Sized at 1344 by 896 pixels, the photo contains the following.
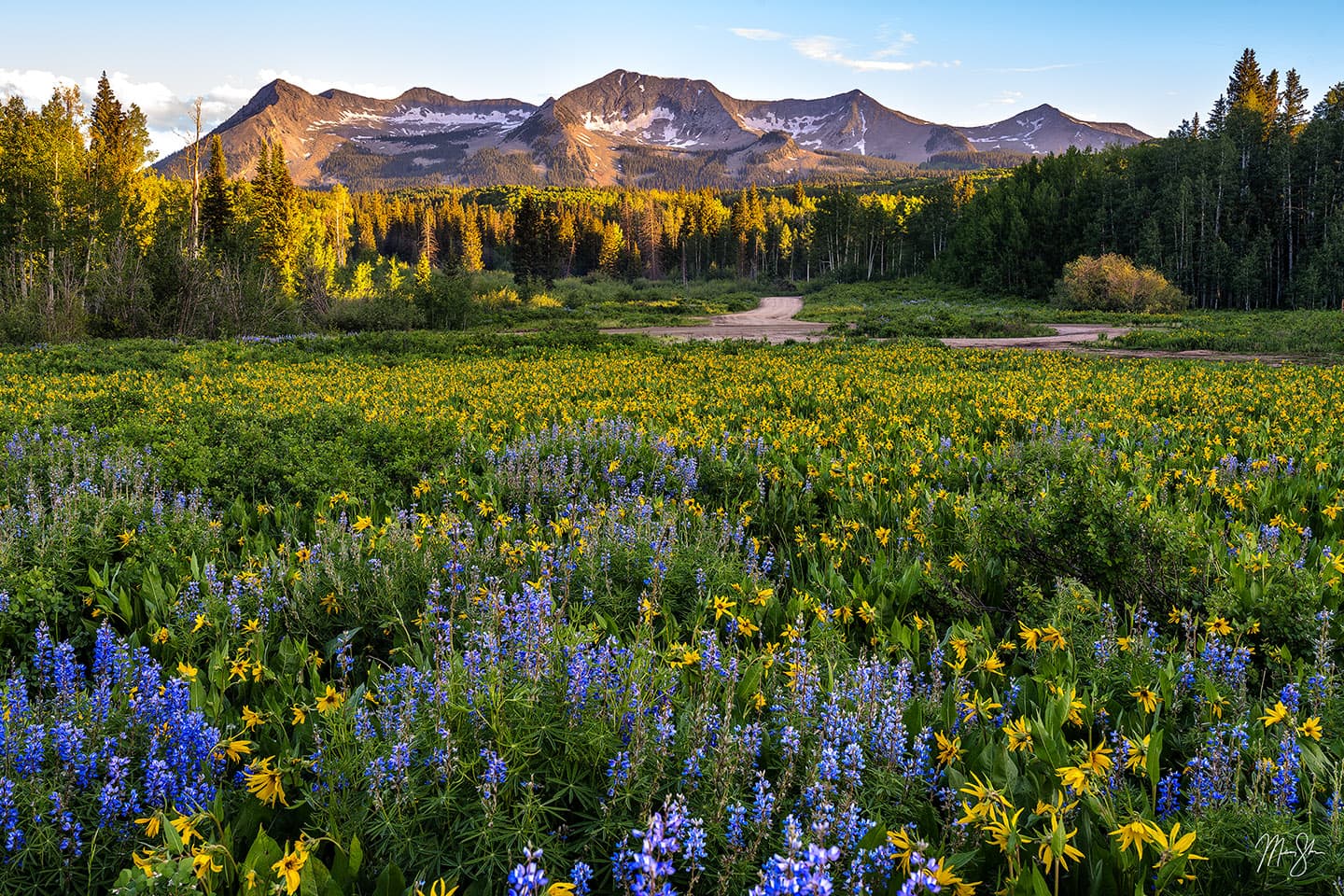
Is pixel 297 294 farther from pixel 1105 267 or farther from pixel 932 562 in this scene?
pixel 1105 267

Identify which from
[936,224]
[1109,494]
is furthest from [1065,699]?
[936,224]

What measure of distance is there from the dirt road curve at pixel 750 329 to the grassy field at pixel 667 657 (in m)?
23.2

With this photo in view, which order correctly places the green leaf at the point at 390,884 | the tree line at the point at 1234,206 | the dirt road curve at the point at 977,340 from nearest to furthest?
the green leaf at the point at 390,884
the dirt road curve at the point at 977,340
the tree line at the point at 1234,206

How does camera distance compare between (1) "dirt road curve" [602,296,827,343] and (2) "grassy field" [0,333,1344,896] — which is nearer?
(2) "grassy field" [0,333,1344,896]

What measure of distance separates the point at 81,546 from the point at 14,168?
39.8m

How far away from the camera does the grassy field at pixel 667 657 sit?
194 cm

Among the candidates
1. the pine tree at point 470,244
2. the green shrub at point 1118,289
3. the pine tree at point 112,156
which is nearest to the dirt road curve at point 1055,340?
the green shrub at point 1118,289

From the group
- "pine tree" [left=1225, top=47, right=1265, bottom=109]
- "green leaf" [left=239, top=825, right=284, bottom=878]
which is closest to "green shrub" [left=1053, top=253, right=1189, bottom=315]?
"pine tree" [left=1225, top=47, right=1265, bottom=109]

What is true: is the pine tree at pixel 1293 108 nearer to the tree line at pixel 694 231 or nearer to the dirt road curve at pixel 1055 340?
the tree line at pixel 694 231

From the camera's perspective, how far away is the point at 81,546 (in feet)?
14.7

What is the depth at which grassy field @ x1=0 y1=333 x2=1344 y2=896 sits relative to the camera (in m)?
1.94

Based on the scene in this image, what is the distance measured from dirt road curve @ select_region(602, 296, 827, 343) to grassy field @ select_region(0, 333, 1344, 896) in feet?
76.0

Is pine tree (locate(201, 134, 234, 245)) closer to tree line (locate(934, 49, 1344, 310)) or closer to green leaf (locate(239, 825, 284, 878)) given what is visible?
green leaf (locate(239, 825, 284, 878))

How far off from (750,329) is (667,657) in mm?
39083
